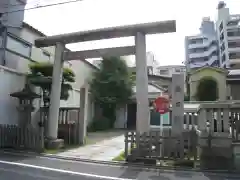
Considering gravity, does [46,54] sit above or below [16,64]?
above

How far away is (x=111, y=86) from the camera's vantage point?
72.2 feet

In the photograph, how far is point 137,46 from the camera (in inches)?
376

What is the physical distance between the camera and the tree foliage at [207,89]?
22219 mm

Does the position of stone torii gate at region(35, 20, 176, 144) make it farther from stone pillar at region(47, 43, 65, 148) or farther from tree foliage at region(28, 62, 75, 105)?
tree foliage at region(28, 62, 75, 105)

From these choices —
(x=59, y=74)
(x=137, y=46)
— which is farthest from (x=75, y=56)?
(x=137, y=46)

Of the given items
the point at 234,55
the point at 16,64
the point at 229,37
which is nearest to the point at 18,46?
the point at 16,64

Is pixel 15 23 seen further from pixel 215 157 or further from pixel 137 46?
pixel 215 157

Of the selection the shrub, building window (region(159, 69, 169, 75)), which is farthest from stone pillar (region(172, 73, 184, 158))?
building window (region(159, 69, 169, 75))

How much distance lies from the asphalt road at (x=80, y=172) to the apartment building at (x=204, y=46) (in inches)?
2205

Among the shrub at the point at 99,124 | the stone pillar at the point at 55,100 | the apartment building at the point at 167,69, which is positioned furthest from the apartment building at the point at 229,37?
the stone pillar at the point at 55,100

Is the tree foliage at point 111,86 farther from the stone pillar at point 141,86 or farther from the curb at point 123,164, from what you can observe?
the curb at point 123,164

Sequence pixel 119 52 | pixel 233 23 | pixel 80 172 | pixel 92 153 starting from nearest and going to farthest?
1. pixel 80 172
2. pixel 92 153
3. pixel 119 52
4. pixel 233 23

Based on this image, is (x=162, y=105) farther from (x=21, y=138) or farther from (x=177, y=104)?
(x=21, y=138)

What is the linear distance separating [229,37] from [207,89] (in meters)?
36.3
